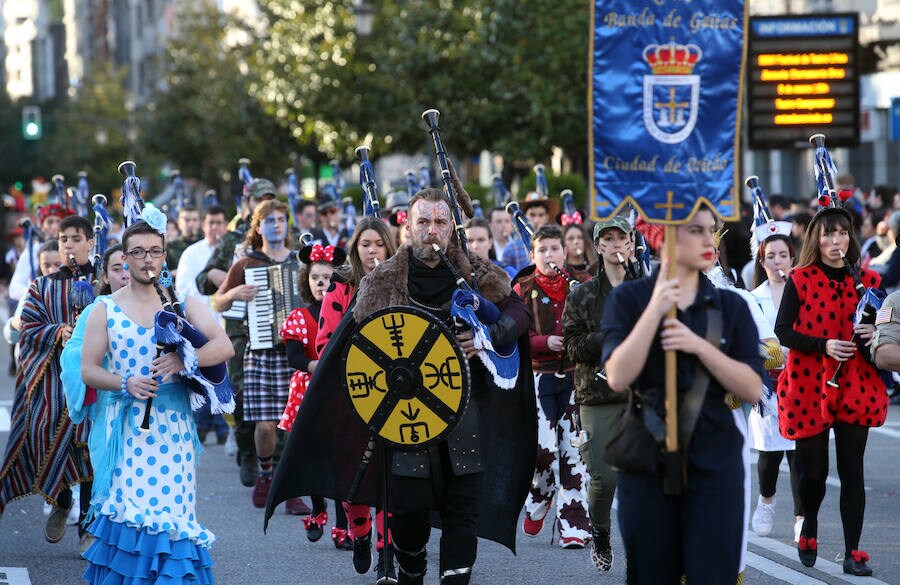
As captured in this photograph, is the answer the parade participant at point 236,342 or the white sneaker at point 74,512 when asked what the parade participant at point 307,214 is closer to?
the parade participant at point 236,342

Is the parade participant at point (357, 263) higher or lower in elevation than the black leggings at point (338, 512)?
higher

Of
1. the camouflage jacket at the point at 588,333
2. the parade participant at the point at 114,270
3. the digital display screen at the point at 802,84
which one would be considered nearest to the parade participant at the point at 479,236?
the parade participant at the point at 114,270

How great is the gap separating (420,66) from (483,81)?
4.02ft

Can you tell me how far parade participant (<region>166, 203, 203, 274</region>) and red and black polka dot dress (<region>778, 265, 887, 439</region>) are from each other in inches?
316

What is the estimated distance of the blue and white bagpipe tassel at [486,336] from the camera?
737cm

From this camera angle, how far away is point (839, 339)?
8.88 metres

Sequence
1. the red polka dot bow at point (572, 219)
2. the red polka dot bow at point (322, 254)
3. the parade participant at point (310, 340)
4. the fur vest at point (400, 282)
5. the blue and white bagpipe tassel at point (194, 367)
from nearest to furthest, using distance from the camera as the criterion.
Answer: the blue and white bagpipe tassel at point (194, 367) → the fur vest at point (400, 282) → the parade participant at point (310, 340) → the red polka dot bow at point (322, 254) → the red polka dot bow at point (572, 219)

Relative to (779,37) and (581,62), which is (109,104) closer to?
(581,62)

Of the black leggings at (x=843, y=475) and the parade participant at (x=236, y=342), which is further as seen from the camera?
the parade participant at (x=236, y=342)

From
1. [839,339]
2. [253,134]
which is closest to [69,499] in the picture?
[839,339]

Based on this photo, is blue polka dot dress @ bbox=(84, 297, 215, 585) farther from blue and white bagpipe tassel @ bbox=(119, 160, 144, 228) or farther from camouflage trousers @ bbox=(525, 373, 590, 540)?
camouflage trousers @ bbox=(525, 373, 590, 540)

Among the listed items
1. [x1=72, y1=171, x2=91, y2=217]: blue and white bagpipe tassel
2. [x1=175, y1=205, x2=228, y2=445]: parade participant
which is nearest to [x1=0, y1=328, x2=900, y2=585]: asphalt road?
[x1=175, y1=205, x2=228, y2=445]: parade participant

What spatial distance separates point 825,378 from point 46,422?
4.38 metres

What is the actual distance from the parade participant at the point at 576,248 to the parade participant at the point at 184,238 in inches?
185
